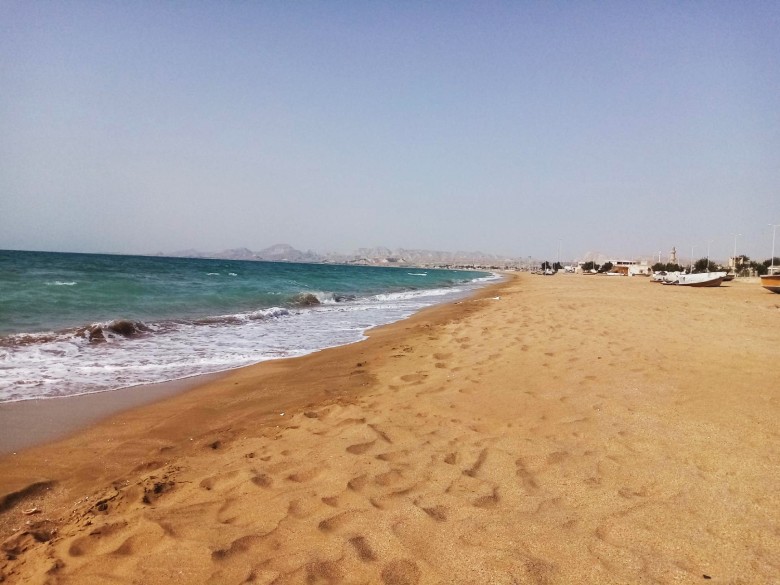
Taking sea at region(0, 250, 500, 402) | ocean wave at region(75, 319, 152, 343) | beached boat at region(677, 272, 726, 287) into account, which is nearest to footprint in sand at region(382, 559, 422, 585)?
sea at region(0, 250, 500, 402)

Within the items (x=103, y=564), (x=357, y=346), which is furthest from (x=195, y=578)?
(x=357, y=346)

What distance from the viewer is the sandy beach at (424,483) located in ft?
6.68

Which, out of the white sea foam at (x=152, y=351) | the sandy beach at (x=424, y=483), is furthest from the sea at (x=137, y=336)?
the sandy beach at (x=424, y=483)

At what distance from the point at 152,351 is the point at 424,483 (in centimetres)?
657

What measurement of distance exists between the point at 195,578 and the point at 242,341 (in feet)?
24.0

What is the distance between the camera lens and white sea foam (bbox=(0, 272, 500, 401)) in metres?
5.69

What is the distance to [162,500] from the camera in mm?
2715

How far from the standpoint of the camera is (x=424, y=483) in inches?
109

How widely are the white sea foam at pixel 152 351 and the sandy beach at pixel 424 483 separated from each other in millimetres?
1351

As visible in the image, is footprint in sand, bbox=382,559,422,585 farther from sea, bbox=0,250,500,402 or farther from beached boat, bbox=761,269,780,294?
beached boat, bbox=761,269,780,294

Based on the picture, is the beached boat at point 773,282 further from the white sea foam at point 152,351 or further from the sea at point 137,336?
the white sea foam at point 152,351

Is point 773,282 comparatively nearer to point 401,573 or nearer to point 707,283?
point 707,283

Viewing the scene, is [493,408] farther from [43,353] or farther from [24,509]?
[43,353]

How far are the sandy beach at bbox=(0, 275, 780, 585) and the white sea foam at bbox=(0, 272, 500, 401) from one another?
4.43ft
